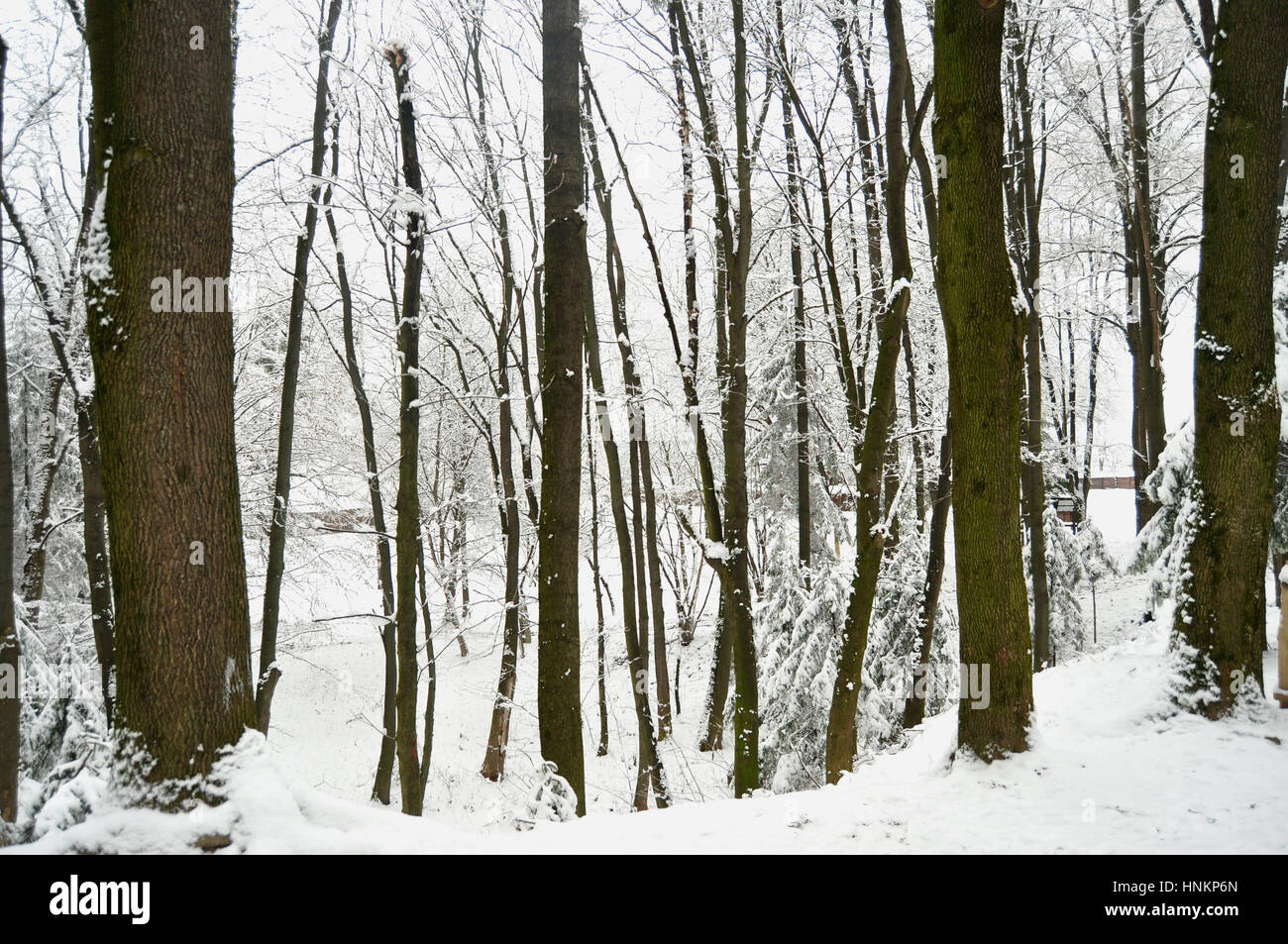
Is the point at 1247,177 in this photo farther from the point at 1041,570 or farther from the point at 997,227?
the point at 1041,570

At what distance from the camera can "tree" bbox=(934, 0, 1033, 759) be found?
4539 mm

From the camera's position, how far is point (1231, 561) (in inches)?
199

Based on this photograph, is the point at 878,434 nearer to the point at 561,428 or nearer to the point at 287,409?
the point at 561,428

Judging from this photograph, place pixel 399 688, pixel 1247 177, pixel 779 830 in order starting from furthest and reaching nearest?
1. pixel 399 688
2. pixel 1247 177
3. pixel 779 830

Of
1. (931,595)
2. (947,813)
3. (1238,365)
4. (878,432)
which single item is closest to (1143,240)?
(931,595)

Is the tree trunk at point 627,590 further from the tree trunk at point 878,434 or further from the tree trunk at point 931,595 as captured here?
the tree trunk at point 931,595

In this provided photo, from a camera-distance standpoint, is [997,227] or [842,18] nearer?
[997,227]

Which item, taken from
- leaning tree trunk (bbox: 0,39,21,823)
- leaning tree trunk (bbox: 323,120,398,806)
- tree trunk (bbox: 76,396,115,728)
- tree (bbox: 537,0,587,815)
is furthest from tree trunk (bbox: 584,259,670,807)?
leaning tree trunk (bbox: 0,39,21,823)

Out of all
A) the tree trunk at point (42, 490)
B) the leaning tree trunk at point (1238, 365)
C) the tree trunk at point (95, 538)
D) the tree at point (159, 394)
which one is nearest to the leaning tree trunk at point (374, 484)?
the tree trunk at point (95, 538)

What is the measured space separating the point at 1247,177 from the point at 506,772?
14.1 metres

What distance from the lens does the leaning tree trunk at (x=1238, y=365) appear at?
4980mm

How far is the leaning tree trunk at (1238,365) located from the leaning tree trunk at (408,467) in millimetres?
7013

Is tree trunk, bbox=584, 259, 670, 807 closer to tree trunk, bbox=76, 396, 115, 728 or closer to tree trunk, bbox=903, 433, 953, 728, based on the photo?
tree trunk, bbox=903, 433, 953, 728
